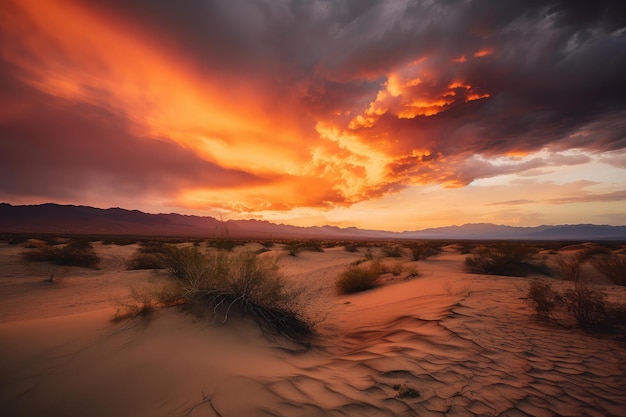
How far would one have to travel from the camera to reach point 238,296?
398 centimetres

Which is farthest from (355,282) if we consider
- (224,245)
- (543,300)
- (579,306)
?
(224,245)

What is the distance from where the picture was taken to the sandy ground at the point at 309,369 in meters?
2.25

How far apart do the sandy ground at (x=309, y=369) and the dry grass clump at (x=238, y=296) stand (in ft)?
0.87

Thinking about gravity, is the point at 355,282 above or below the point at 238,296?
below

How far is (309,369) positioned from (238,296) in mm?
1598

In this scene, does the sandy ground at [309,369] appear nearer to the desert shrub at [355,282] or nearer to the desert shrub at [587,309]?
the desert shrub at [587,309]

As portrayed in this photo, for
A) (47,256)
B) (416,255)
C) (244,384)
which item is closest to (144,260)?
(47,256)

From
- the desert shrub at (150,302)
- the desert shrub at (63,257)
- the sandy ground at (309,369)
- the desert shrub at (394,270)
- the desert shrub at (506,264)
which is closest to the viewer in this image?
the sandy ground at (309,369)

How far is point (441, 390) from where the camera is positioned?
253cm

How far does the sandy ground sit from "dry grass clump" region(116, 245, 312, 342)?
0.87 ft

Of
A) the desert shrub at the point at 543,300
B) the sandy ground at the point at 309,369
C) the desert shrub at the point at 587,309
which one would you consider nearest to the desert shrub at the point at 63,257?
the sandy ground at the point at 309,369

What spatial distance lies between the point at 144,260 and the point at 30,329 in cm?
1023

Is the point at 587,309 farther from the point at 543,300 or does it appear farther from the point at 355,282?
the point at 355,282

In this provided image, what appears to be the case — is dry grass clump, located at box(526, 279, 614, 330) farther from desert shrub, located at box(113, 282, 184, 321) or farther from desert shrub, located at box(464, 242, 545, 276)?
desert shrub, located at box(464, 242, 545, 276)
